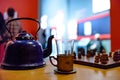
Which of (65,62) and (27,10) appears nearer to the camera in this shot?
(65,62)

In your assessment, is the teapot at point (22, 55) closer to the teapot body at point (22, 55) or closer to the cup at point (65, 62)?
the teapot body at point (22, 55)

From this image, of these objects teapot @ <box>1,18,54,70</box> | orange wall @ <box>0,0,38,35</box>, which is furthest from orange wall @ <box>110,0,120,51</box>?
teapot @ <box>1,18,54,70</box>

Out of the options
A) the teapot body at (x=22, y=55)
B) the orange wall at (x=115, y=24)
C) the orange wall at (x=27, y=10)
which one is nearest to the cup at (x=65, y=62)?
the teapot body at (x=22, y=55)

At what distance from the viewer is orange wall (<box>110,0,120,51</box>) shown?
296 centimetres

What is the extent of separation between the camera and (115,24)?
3.01 m

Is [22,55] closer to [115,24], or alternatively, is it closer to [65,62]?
[65,62]

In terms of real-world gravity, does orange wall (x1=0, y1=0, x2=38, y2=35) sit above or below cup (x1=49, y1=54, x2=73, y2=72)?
above

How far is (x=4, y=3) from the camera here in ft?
12.1

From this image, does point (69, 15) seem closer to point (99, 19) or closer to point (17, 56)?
point (99, 19)

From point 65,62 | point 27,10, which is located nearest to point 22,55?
point 65,62

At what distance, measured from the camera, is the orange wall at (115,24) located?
2.96m

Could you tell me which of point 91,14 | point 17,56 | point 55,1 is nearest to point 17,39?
Answer: point 17,56

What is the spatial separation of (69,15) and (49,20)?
826mm

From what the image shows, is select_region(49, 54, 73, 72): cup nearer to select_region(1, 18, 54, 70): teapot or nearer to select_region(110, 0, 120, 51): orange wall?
select_region(1, 18, 54, 70): teapot
